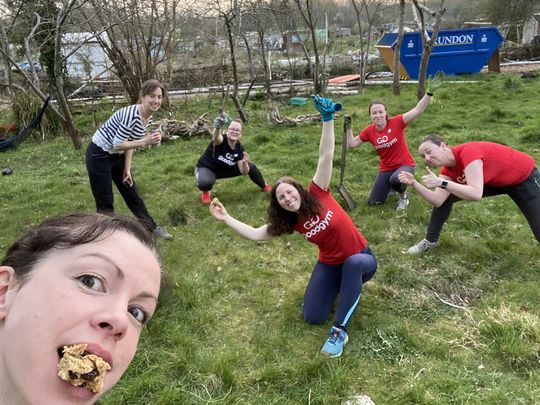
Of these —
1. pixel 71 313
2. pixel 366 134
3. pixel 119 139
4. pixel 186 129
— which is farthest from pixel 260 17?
pixel 71 313

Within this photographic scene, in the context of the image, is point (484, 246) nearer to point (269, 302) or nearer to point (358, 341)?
point (358, 341)

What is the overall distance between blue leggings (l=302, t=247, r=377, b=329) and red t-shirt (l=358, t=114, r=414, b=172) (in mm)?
2475

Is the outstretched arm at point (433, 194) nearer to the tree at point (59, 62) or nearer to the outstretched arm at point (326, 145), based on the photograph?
the outstretched arm at point (326, 145)

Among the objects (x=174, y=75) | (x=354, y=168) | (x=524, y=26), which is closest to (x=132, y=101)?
→ (x=174, y=75)

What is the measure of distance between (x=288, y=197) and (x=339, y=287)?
950 millimetres

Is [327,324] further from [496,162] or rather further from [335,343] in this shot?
[496,162]

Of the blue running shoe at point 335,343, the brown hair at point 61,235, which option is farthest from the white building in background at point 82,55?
the brown hair at point 61,235

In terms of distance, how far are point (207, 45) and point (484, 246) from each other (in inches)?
595

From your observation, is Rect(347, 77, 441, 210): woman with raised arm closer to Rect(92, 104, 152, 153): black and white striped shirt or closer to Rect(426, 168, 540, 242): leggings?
Rect(426, 168, 540, 242): leggings

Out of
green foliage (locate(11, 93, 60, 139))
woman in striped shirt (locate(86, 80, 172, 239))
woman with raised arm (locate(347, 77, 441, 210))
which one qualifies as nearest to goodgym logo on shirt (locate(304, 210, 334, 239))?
woman in striped shirt (locate(86, 80, 172, 239))

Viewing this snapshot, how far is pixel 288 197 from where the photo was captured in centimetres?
344

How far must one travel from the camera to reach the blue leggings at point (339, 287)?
3418mm

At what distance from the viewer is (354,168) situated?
7176 millimetres

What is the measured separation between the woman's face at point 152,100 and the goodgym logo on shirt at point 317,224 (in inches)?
81.7
